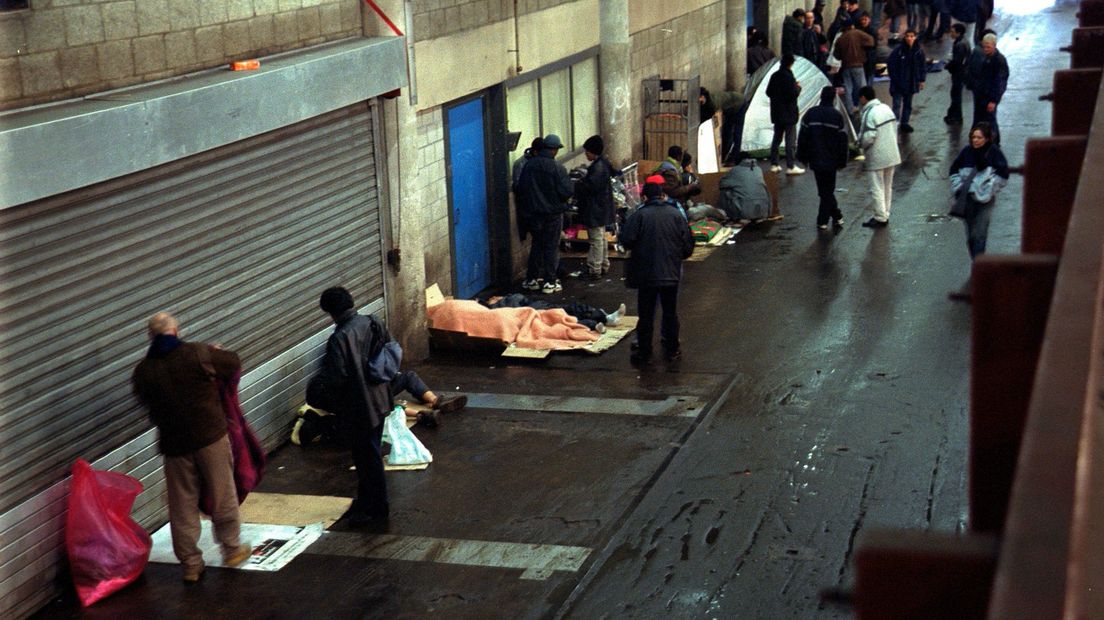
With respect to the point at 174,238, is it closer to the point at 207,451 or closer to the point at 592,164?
the point at 207,451

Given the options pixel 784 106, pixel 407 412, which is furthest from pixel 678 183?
pixel 784 106

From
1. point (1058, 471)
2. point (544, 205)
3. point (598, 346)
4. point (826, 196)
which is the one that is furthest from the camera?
point (826, 196)

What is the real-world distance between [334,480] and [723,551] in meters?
3.22

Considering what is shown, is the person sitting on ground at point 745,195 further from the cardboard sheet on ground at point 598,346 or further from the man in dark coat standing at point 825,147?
the cardboard sheet on ground at point 598,346

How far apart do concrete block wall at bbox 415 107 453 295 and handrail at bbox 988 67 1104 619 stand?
11.7m

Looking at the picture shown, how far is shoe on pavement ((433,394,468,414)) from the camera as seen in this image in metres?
11.6

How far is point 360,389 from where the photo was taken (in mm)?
9016

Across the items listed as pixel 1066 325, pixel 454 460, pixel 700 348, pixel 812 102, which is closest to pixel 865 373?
pixel 700 348

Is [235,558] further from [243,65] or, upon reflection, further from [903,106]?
[903,106]

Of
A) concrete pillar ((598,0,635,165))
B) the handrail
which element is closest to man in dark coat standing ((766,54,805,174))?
concrete pillar ((598,0,635,165))

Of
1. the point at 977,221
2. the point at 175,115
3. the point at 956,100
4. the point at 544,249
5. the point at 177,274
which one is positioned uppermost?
the point at 175,115

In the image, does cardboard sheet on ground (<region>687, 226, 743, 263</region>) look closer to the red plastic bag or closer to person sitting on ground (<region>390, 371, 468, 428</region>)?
person sitting on ground (<region>390, 371, 468, 428</region>)

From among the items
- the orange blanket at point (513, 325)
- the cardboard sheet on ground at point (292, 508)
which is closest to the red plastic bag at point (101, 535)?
the cardboard sheet on ground at point (292, 508)

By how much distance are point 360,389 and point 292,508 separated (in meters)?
1.23
